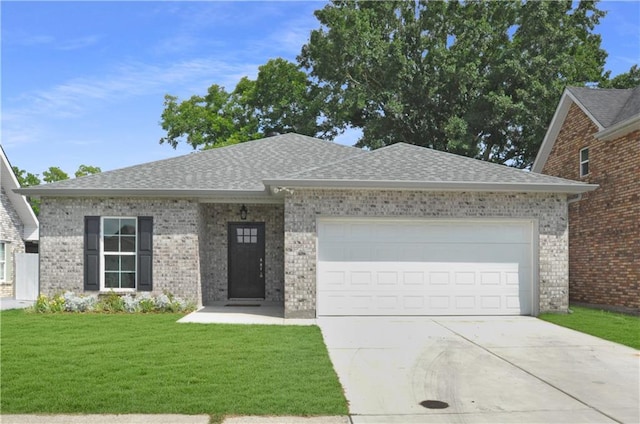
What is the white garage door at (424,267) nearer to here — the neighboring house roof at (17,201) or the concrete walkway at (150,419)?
the concrete walkway at (150,419)

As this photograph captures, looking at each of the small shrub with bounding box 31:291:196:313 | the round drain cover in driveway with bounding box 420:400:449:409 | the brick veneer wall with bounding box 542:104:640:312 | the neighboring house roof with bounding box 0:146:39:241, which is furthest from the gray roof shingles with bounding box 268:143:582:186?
the neighboring house roof with bounding box 0:146:39:241

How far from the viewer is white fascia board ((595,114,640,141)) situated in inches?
555

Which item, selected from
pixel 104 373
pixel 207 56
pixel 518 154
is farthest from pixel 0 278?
pixel 518 154

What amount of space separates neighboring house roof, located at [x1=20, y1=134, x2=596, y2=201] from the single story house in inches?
2.0

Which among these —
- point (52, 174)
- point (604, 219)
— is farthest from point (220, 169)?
point (52, 174)

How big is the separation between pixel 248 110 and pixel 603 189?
24803 millimetres

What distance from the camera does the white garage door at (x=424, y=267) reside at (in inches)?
504

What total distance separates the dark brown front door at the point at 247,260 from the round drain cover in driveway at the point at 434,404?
400 inches

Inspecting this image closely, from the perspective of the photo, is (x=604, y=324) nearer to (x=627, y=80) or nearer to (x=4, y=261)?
(x=4, y=261)

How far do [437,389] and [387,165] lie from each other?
786 centimetres

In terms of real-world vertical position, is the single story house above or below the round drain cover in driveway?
above

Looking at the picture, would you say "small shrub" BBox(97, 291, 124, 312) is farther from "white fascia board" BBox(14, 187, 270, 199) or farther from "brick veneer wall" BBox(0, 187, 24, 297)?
"brick veneer wall" BBox(0, 187, 24, 297)

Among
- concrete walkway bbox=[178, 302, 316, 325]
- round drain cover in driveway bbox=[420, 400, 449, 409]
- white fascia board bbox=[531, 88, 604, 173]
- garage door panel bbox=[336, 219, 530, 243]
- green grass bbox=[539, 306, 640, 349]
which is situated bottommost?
green grass bbox=[539, 306, 640, 349]

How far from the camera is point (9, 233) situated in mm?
20781
